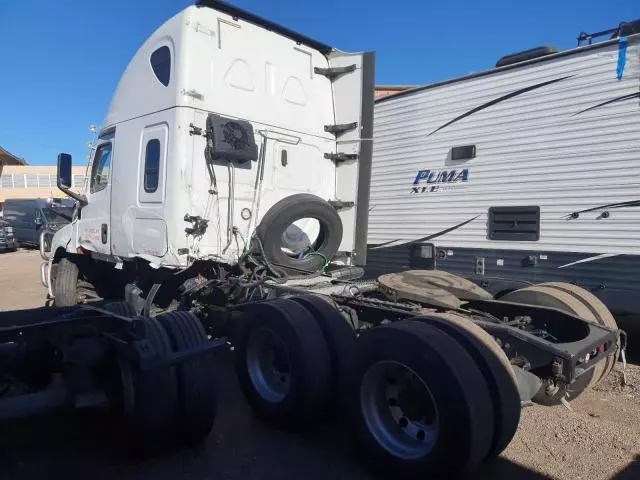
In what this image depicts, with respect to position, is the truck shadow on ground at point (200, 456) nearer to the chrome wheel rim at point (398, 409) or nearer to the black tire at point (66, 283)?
the chrome wheel rim at point (398, 409)

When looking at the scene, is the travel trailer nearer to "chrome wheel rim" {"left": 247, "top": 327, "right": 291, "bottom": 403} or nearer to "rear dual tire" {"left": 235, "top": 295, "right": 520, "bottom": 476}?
"rear dual tire" {"left": 235, "top": 295, "right": 520, "bottom": 476}

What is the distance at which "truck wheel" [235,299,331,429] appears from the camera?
3662 millimetres

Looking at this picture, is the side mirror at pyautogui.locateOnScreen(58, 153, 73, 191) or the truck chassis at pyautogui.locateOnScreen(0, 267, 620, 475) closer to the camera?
the truck chassis at pyautogui.locateOnScreen(0, 267, 620, 475)

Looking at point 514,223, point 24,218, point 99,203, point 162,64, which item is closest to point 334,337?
point 514,223

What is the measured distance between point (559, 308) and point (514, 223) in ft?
5.49

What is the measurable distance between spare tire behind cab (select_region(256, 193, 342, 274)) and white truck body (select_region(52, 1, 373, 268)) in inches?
13.9

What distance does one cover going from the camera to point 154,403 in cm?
324

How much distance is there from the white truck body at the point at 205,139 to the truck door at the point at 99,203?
2 cm

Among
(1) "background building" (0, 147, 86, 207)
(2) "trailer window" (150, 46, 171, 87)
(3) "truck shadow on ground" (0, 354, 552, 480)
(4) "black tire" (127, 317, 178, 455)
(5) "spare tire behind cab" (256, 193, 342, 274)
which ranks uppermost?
(1) "background building" (0, 147, 86, 207)

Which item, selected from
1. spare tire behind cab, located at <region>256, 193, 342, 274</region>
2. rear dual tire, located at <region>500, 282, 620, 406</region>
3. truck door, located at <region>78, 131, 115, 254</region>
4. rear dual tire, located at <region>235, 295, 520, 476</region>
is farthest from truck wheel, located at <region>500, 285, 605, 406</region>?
truck door, located at <region>78, 131, 115, 254</region>

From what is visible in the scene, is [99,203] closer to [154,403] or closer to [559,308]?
[154,403]

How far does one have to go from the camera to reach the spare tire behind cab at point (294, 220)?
214 inches

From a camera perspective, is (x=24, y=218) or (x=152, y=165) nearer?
(x=152, y=165)

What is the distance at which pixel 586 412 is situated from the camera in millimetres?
4254
